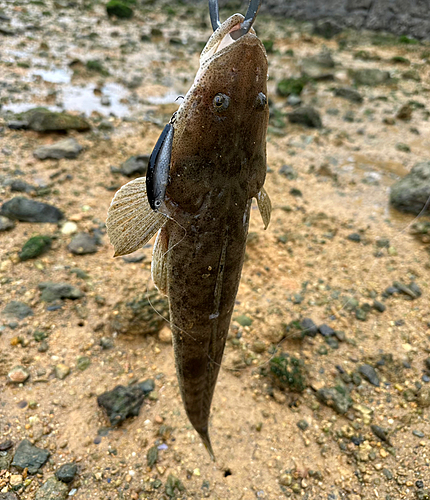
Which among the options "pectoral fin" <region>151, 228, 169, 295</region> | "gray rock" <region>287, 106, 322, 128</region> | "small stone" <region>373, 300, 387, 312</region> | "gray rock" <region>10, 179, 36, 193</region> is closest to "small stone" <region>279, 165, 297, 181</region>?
"gray rock" <region>287, 106, 322, 128</region>

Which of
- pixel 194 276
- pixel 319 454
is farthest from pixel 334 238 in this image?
pixel 194 276

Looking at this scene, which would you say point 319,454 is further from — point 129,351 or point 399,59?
point 399,59

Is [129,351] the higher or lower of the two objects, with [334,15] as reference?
lower

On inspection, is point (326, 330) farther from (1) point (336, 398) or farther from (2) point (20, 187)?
(2) point (20, 187)

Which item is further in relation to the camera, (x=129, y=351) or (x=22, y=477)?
(x=129, y=351)

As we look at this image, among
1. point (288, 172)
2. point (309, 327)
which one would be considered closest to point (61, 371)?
point (309, 327)

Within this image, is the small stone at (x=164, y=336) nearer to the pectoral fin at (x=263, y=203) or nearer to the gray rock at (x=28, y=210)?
the pectoral fin at (x=263, y=203)

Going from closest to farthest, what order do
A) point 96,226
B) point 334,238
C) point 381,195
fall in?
1. point 96,226
2. point 334,238
3. point 381,195
